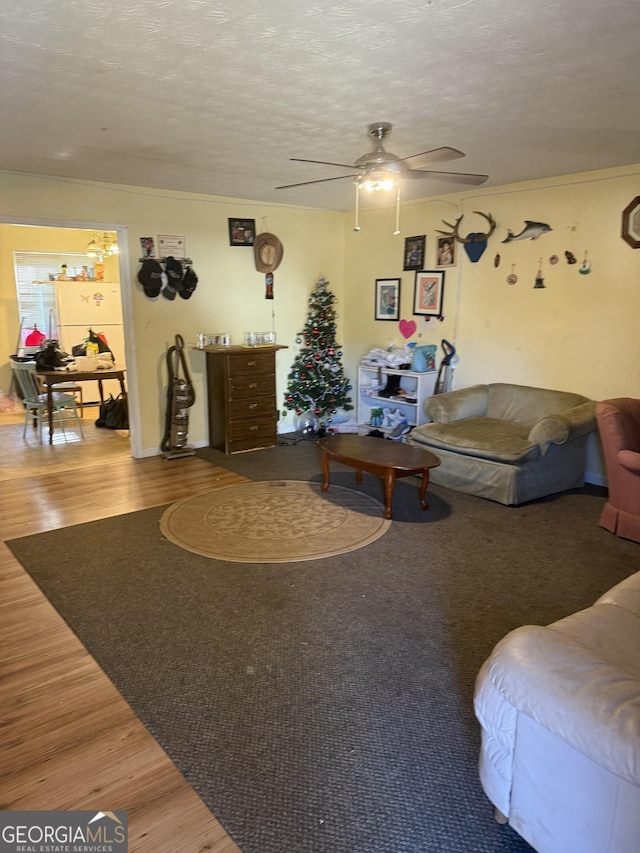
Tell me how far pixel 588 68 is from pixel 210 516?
3254 mm

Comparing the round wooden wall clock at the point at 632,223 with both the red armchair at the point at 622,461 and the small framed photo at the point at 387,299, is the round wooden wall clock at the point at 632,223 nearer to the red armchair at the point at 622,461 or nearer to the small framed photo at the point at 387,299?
the red armchair at the point at 622,461

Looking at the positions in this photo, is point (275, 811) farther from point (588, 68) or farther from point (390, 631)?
point (588, 68)

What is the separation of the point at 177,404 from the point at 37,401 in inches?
87.5

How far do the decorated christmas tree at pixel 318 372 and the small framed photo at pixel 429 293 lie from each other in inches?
40.8

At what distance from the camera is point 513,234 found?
4.88 m

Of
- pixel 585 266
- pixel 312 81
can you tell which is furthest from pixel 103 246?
pixel 585 266

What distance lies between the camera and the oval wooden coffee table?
3760mm

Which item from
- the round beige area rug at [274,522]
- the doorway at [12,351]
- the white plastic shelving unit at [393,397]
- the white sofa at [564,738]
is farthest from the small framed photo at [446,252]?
the white sofa at [564,738]

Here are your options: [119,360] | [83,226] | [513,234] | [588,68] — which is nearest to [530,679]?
[588,68]

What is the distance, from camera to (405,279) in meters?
5.85

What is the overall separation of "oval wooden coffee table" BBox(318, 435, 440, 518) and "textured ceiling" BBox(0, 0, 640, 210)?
2037 mm

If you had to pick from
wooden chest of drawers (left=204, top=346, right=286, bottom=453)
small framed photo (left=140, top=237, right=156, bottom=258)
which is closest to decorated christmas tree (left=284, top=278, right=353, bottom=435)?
wooden chest of drawers (left=204, top=346, right=286, bottom=453)

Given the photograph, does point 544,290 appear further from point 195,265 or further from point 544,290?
point 195,265

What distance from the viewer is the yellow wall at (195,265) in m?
4.68
